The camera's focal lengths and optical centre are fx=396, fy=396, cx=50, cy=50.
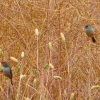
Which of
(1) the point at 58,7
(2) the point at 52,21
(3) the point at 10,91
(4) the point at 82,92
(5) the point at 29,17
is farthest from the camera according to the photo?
(5) the point at 29,17

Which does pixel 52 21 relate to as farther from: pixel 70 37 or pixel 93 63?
pixel 93 63

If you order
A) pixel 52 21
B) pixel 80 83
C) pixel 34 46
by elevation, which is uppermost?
pixel 52 21

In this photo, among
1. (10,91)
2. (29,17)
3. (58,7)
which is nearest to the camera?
(10,91)

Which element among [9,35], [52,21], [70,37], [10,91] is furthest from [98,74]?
[10,91]

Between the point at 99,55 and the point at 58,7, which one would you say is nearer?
the point at 58,7

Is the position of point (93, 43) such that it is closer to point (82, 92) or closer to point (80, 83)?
point (80, 83)

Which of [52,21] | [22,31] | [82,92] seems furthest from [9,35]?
[82,92]

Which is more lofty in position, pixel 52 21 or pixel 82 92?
pixel 52 21

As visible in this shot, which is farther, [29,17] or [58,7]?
[29,17]

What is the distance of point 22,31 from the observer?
305 cm

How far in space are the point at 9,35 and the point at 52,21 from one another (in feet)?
1.44

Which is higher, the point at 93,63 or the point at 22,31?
the point at 22,31

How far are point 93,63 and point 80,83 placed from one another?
0.25 m

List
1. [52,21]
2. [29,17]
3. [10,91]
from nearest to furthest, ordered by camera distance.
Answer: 1. [10,91]
2. [52,21]
3. [29,17]
